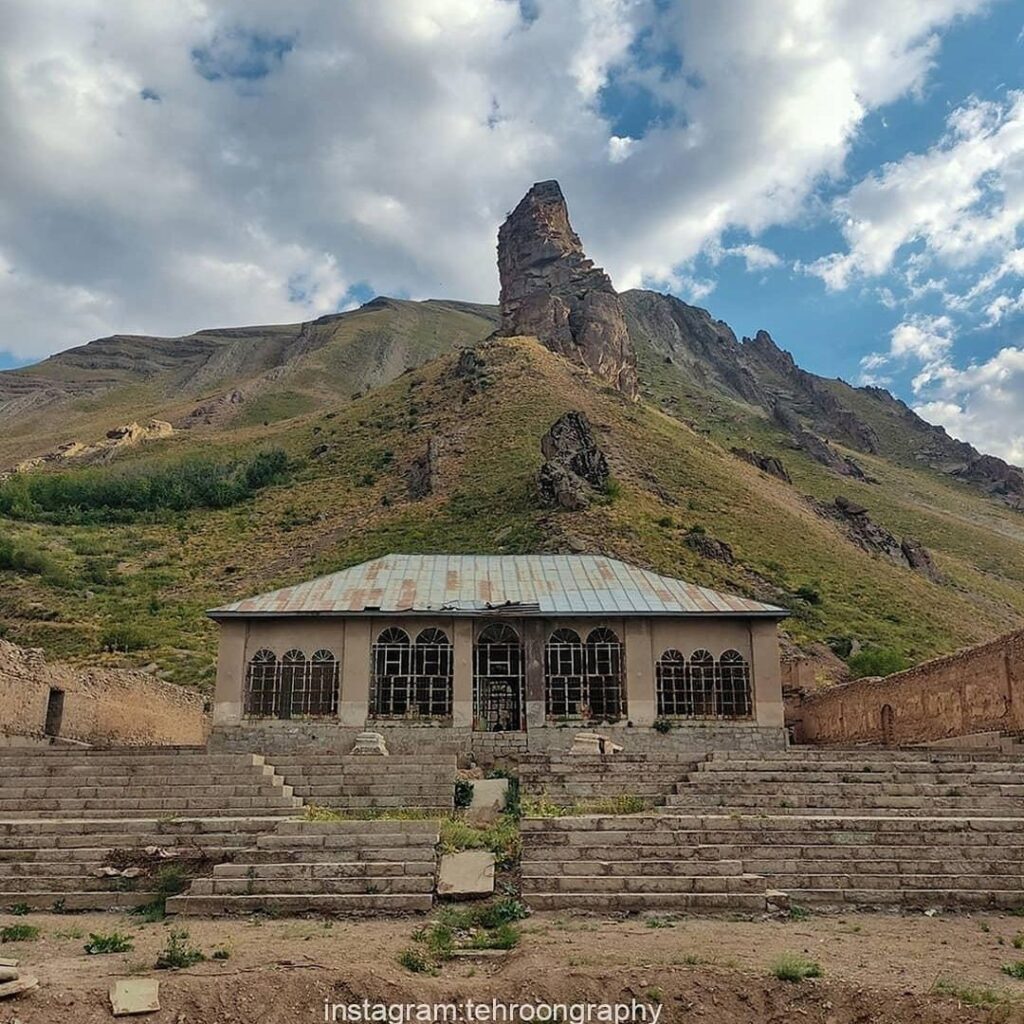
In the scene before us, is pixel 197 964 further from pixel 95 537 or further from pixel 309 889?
pixel 95 537

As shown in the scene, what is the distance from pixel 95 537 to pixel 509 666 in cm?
4190

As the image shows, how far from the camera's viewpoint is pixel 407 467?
6228cm

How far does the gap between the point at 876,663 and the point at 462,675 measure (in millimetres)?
20676

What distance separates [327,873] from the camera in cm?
1141

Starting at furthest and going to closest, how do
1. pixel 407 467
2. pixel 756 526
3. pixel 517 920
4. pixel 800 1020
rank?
1. pixel 407 467
2. pixel 756 526
3. pixel 517 920
4. pixel 800 1020

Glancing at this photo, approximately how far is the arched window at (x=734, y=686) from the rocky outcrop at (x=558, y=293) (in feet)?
207

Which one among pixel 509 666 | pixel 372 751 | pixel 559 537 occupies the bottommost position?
pixel 372 751

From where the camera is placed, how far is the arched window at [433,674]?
23594 mm

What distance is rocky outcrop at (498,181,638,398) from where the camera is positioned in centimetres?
Result: 8838

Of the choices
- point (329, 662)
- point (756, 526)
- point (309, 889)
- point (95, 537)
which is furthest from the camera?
point (95, 537)

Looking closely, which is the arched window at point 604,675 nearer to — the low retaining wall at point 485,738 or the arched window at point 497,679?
the low retaining wall at point 485,738

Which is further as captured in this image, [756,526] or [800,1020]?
[756,526]

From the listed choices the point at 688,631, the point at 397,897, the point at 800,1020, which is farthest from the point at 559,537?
the point at 800,1020

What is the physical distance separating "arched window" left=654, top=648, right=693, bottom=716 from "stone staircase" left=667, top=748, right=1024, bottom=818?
6.88 m
